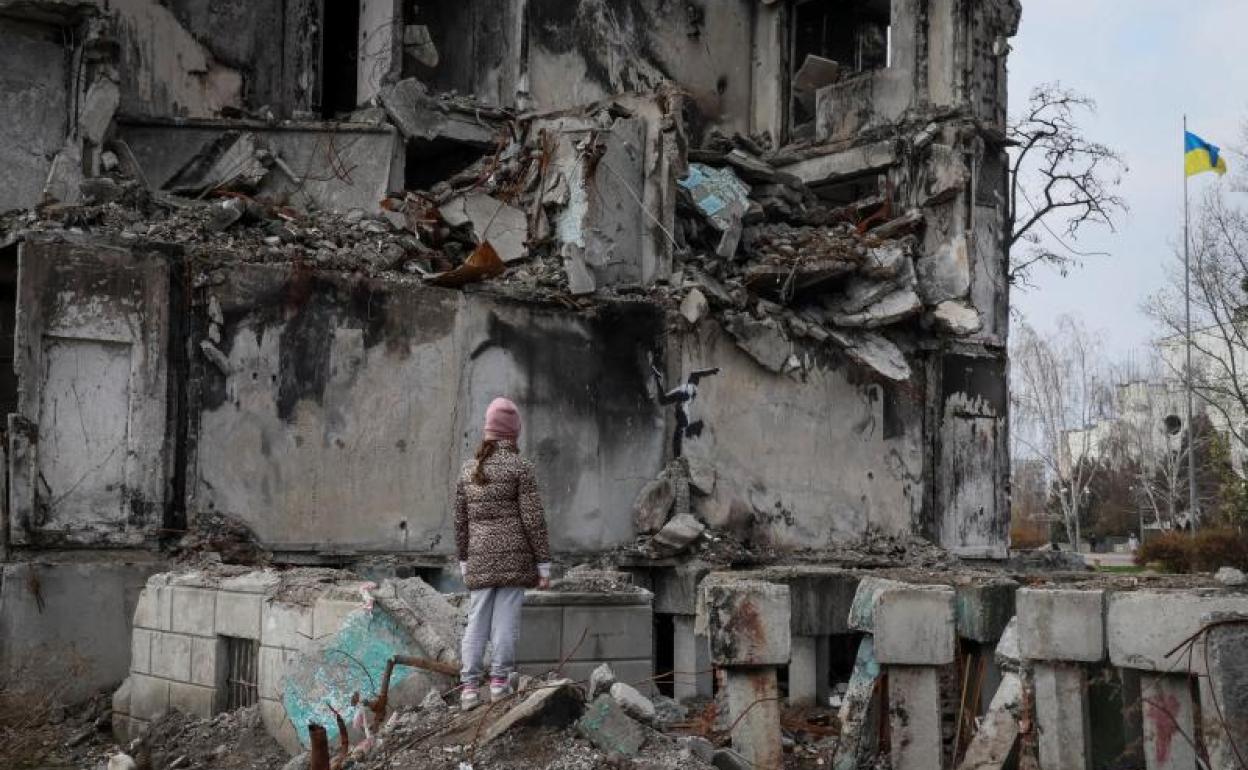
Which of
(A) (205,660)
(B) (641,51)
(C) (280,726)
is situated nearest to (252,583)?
(A) (205,660)

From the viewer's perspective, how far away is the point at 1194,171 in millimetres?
31141

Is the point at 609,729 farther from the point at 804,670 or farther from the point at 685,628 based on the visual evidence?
the point at 685,628

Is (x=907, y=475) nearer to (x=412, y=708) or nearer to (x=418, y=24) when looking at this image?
(x=418, y=24)

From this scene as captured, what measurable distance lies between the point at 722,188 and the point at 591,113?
206 centimetres

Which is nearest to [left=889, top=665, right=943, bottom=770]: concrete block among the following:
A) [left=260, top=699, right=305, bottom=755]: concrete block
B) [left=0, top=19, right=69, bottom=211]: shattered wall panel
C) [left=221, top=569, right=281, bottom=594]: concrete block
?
[left=260, top=699, right=305, bottom=755]: concrete block

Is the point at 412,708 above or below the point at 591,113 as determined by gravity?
below

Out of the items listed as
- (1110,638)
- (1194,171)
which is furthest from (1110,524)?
(1110,638)

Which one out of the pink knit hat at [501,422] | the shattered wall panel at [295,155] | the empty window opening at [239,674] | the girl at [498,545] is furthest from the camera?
the shattered wall panel at [295,155]

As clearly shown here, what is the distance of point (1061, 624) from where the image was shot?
7336 mm

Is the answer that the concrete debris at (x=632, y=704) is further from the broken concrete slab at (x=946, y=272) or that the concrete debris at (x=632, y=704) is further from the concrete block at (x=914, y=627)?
the broken concrete slab at (x=946, y=272)

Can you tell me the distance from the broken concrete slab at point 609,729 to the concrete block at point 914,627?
209 centimetres

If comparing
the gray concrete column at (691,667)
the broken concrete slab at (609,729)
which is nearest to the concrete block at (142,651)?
the broken concrete slab at (609,729)

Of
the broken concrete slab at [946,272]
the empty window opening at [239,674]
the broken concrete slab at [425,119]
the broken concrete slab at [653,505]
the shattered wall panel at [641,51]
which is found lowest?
the empty window opening at [239,674]

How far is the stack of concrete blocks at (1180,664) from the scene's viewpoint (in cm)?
662
